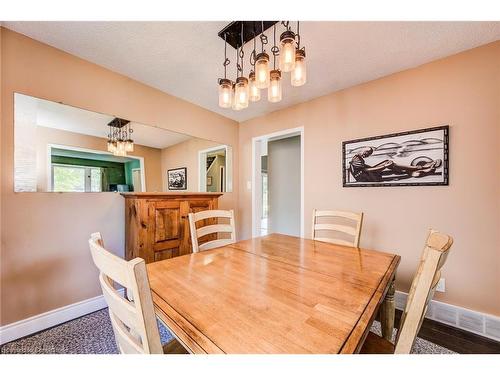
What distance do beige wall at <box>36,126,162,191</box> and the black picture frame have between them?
2.08m

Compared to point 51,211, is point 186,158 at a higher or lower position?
higher

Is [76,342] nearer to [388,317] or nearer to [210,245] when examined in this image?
[210,245]

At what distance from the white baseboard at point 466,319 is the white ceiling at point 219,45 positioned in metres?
2.06

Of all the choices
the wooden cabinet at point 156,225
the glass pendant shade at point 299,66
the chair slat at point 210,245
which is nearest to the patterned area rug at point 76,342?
the wooden cabinet at point 156,225

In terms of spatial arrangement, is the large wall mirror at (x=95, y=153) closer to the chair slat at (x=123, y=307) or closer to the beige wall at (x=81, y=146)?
the beige wall at (x=81, y=146)

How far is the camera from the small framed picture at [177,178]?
8.09ft

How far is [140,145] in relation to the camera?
2229 millimetres

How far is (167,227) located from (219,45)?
1.67 m

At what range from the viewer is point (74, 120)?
178cm

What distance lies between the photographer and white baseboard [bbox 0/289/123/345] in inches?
57.8

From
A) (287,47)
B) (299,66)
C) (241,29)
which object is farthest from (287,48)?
(241,29)
